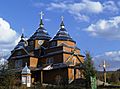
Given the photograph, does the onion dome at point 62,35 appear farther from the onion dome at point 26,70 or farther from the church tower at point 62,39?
the onion dome at point 26,70

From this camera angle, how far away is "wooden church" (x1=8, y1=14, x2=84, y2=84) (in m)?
56.4

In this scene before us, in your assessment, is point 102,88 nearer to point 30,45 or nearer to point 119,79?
point 119,79

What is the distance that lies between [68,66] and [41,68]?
21.5 feet

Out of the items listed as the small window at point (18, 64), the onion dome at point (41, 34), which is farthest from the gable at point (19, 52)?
the onion dome at point (41, 34)

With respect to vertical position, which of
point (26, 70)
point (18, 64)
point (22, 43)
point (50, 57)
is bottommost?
point (26, 70)

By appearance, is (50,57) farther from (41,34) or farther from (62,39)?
(41,34)

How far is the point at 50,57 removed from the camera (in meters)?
60.9

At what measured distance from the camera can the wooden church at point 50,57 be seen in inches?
2222

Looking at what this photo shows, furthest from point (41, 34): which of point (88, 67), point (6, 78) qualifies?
point (6, 78)

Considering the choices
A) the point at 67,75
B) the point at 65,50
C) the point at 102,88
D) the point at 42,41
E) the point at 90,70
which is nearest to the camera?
the point at 102,88

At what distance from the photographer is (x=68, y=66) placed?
181ft

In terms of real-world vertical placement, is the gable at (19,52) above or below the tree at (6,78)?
above

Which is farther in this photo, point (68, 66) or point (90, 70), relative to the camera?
point (68, 66)

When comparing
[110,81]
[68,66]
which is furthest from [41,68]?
[110,81]
